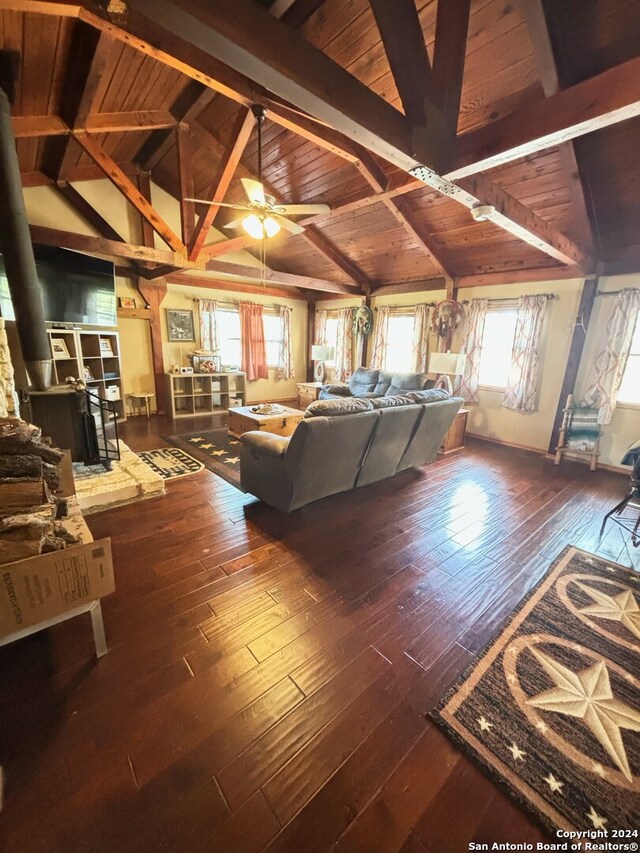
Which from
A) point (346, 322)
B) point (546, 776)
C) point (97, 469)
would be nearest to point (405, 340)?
point (346, 322)

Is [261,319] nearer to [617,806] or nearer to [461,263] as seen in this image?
[461,263]

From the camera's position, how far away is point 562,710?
4.48 feet

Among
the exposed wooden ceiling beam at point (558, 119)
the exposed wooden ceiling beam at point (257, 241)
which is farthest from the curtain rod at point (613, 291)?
the exposed wooden ceiling beam at point (257, 241)

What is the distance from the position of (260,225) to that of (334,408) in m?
1.99

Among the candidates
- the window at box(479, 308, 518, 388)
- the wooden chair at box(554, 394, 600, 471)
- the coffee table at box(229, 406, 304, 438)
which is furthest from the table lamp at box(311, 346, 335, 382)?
the wooden chair at box(554, 394, 600, 471)

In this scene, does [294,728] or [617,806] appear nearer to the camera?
[617,806]

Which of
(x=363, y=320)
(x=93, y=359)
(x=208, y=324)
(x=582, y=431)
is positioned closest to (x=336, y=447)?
(x=582, y=431)

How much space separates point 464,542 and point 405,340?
4716 mm

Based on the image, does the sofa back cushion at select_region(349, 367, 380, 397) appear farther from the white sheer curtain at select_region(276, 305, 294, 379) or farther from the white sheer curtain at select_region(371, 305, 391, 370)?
the white sheer curtain at select_region(276, 305, 294, 379)

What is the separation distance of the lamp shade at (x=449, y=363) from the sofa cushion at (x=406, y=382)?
0.22 meters

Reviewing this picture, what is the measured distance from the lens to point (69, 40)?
2.32 meters

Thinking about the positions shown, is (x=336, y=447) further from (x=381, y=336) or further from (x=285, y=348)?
(x=285, y=348)

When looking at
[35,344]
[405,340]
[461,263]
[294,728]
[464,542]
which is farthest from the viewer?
[405,340]

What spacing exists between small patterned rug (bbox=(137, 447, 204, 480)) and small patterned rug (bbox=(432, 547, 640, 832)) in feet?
9.80
